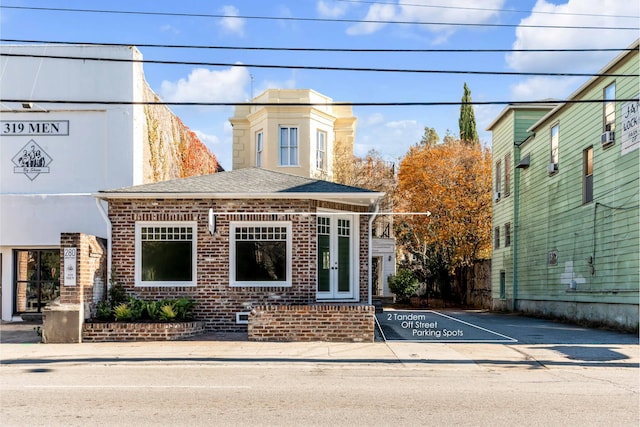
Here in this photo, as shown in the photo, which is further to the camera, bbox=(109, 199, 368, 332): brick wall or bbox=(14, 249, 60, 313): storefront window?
bbox=(14, 249, 60, 313): storefront window

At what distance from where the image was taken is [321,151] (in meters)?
32.0

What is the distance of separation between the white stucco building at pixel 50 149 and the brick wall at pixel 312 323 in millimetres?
8009

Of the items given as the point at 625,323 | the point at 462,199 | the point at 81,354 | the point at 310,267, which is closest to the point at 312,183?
the point at 310,267

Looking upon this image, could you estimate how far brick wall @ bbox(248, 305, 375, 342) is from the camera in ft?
49.6

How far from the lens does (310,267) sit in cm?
1683

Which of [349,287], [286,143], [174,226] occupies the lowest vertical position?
[349,287]

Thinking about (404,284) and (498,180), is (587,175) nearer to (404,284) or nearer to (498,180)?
(498,180)

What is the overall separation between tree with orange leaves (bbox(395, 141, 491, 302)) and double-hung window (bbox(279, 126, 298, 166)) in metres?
7.55

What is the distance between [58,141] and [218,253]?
752cm

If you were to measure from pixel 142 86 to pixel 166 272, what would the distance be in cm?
778

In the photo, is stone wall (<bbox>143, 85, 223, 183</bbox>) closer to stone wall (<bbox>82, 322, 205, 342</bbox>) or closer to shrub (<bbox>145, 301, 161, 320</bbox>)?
shrub (<bbox>145, 301, 161, 320</bbox>)

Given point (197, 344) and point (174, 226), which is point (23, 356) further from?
point (174, 226)

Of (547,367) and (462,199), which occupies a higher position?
(462,199)

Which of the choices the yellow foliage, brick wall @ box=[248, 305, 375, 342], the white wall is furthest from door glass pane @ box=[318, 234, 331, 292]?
the yellow foliage
